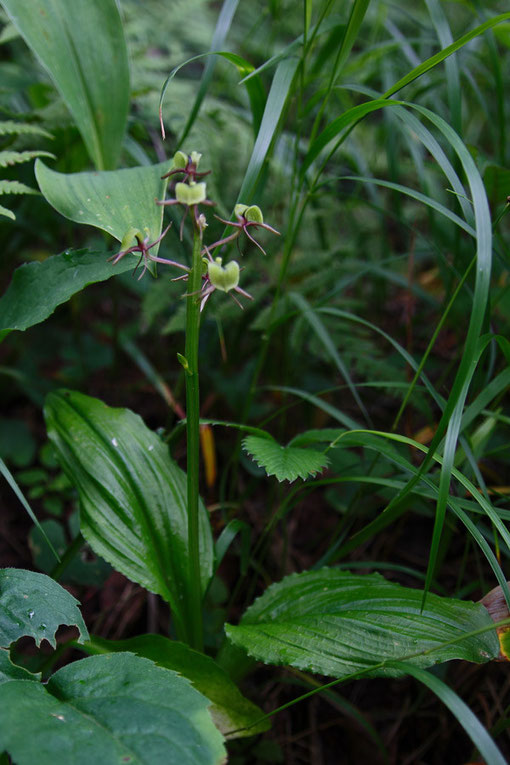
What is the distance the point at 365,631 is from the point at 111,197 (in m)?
0.87

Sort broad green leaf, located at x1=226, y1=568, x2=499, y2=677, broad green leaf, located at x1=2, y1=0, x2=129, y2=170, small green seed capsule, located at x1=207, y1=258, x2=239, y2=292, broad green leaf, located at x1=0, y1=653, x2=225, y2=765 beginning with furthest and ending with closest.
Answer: broad green leaf, located at x1=2, y1=0, x2=129, y2=170, broad green leaf, located at x1=226, y1=568, x2=499, y2=677, small green seed capsule, located at x1=207, y1=258, x2=239, y2=292, broad green leaf, located at x1=0, y1=653, x2=225, y2=765

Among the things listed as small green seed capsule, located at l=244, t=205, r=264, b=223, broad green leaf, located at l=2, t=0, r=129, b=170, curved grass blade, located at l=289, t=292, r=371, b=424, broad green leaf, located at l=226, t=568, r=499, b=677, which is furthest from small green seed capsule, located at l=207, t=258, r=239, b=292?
broad green leaf, located at l=2, t=0, r=129, b=170

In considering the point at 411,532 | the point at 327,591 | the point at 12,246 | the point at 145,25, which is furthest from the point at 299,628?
the point at 145,25

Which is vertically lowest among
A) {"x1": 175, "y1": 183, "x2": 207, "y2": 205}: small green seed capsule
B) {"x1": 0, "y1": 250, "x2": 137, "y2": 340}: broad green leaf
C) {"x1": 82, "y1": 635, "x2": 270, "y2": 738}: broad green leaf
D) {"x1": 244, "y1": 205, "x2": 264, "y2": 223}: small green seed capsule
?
{"x1": 82, "y1": 635, "x2": 270, "y2": 738}: broad green leaf

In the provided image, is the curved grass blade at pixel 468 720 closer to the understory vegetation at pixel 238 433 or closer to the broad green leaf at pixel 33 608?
the understory vegetation at pixel 238 433

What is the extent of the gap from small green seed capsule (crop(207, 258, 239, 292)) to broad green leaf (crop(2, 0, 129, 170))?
0.76 meters

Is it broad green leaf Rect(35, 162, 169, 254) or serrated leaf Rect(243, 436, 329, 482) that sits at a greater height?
broad green leaf Rect(35, 162, 169, 254)

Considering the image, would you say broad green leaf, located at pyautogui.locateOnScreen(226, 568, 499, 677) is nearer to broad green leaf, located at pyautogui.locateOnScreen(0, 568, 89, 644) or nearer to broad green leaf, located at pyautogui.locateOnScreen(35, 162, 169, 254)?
broad green leaf, located at pyautogui.locateOnScreen(0, 568, 89, 644)

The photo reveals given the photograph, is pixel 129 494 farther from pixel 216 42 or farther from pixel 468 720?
pixel 216 42

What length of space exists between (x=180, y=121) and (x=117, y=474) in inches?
42.5

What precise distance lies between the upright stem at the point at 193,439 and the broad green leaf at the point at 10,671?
0.29m

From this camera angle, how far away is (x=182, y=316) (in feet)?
4.89

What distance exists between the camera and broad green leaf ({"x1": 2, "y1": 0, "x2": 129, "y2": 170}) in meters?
1.32

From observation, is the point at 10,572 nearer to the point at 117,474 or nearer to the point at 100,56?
the point at 117,474
